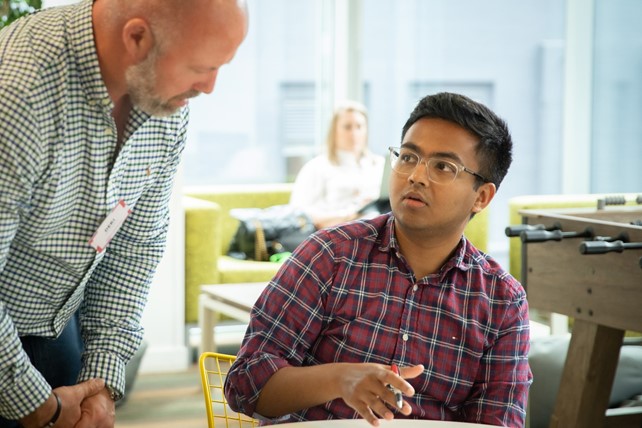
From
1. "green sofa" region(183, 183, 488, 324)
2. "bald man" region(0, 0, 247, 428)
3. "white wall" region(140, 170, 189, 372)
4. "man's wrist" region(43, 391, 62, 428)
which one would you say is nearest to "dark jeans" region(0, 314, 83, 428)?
"bald man" region(0, 0, 247, 428)

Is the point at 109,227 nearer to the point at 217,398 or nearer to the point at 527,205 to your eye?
the point at 217,398

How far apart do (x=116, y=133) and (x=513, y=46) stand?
562 centimetres

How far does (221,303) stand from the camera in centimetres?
446

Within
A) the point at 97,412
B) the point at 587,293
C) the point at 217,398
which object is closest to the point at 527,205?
the point at 217,398

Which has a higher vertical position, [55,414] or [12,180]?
[12,180]

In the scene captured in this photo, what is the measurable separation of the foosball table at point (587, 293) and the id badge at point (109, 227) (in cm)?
153

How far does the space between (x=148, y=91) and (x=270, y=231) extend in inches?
163

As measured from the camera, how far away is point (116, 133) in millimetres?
1643

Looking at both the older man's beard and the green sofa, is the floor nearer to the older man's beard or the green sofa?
the green sofa

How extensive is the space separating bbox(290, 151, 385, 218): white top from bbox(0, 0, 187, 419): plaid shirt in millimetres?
4092

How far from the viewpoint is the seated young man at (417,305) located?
A: 1.93 m

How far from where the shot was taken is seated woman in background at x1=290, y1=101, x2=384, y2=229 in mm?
5961

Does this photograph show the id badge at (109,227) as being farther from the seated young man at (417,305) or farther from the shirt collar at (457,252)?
the shirt collar at (457,252)

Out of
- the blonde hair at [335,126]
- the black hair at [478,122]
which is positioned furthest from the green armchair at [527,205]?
the black hair at [478,122]
